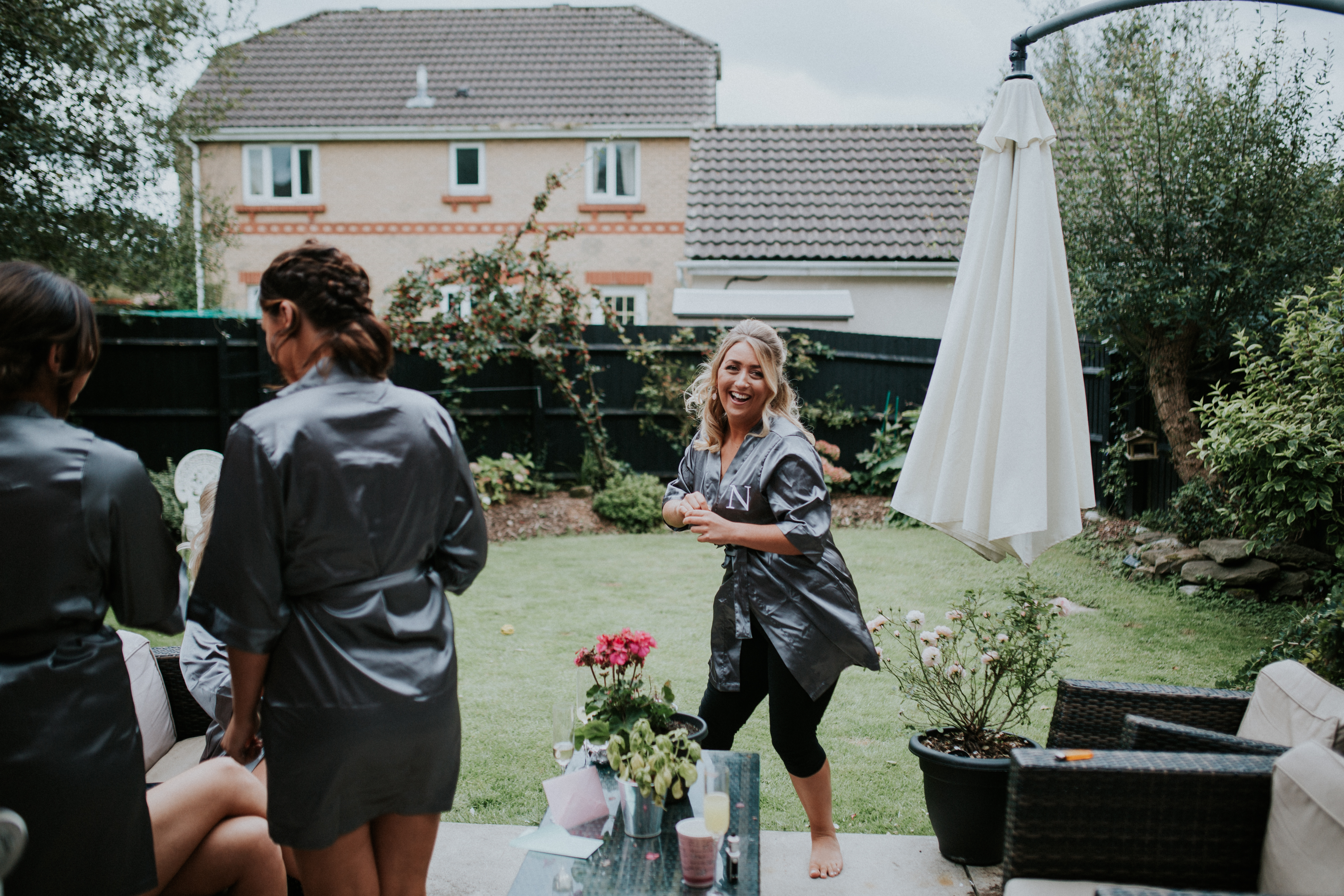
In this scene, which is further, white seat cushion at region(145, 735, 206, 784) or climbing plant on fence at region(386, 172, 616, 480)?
climbing plant on fence at region(386, 172, 616, 480)

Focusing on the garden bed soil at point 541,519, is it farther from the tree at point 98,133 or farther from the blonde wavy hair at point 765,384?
the blonde wavy hair at point 765,384

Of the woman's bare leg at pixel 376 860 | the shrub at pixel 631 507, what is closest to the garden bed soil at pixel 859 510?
the shrub at pixel 631 507

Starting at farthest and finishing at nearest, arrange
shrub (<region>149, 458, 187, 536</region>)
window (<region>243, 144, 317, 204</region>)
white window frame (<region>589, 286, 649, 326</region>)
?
1. window (<region>243, 144, 317, 204</region>)
2. white window frame (<region>589, 286, 649, 326</region>)
3. shrub (<region>149, 458, 187, 536</region>)

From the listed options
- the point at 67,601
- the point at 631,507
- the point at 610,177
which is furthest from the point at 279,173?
the point at 67,601

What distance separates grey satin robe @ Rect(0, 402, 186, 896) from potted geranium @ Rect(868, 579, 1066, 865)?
82.8 inches

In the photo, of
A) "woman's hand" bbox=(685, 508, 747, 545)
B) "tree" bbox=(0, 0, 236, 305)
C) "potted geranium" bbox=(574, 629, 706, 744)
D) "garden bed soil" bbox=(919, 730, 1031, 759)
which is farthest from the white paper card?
"tree" bbox=(0, 0, 236, 305)

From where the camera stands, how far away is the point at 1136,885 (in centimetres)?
242

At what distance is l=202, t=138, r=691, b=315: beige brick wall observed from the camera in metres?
15.7

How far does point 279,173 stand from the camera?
16.2 metres

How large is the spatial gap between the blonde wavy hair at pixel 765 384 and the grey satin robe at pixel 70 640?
177cm

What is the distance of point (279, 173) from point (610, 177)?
5794 mm

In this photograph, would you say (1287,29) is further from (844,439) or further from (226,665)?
(226,665)

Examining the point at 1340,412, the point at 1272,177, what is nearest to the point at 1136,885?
the point at 1340,412

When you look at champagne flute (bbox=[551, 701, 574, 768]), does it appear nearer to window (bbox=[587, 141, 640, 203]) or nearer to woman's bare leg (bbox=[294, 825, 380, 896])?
woman's bare leg (bbox=[294, 825, 380, 896])
